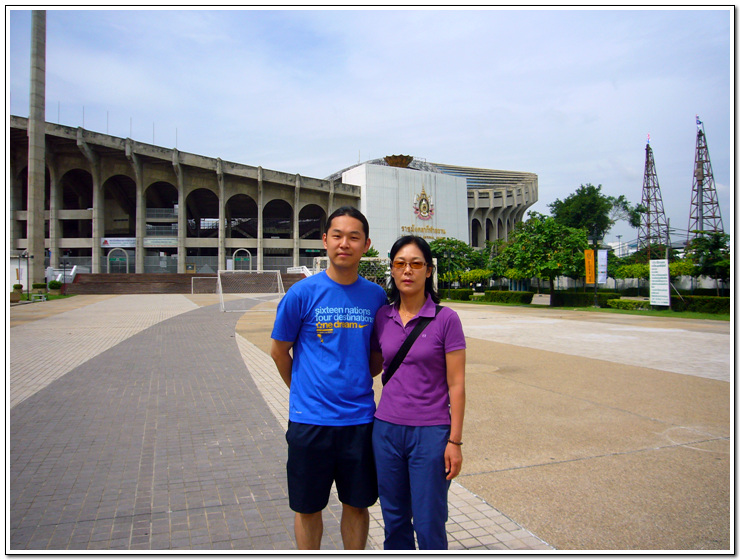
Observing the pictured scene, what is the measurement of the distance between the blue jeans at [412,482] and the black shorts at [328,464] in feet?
0.25

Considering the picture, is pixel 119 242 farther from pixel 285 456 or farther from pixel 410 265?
pixel 410 265

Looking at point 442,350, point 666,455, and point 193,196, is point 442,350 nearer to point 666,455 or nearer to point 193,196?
point 666,455

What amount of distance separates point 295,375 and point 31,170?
163 feet

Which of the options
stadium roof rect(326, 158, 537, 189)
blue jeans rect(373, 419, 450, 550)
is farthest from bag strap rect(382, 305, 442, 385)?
stadium roof rect(326, 158, 537, 189)

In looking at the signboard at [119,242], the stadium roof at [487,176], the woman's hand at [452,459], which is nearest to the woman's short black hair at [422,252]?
the woman's hand at [452,459]

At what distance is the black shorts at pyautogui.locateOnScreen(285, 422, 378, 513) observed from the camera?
239 centimetres

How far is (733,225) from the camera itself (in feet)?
8.38

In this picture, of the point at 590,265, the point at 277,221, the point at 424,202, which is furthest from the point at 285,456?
the point at 277,221

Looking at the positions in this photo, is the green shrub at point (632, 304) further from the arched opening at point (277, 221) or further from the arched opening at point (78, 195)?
the arched opening at point (78, 195)

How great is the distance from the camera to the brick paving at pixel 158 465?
3.16 m

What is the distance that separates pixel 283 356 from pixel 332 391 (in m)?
0.34

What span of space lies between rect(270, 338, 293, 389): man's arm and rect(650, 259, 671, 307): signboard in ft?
83.5

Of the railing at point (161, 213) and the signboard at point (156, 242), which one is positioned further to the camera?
the railing at point (161, 213)

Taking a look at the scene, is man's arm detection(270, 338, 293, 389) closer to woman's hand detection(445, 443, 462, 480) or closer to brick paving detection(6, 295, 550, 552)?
woman's hand detection(445, 443, 462, 480)
